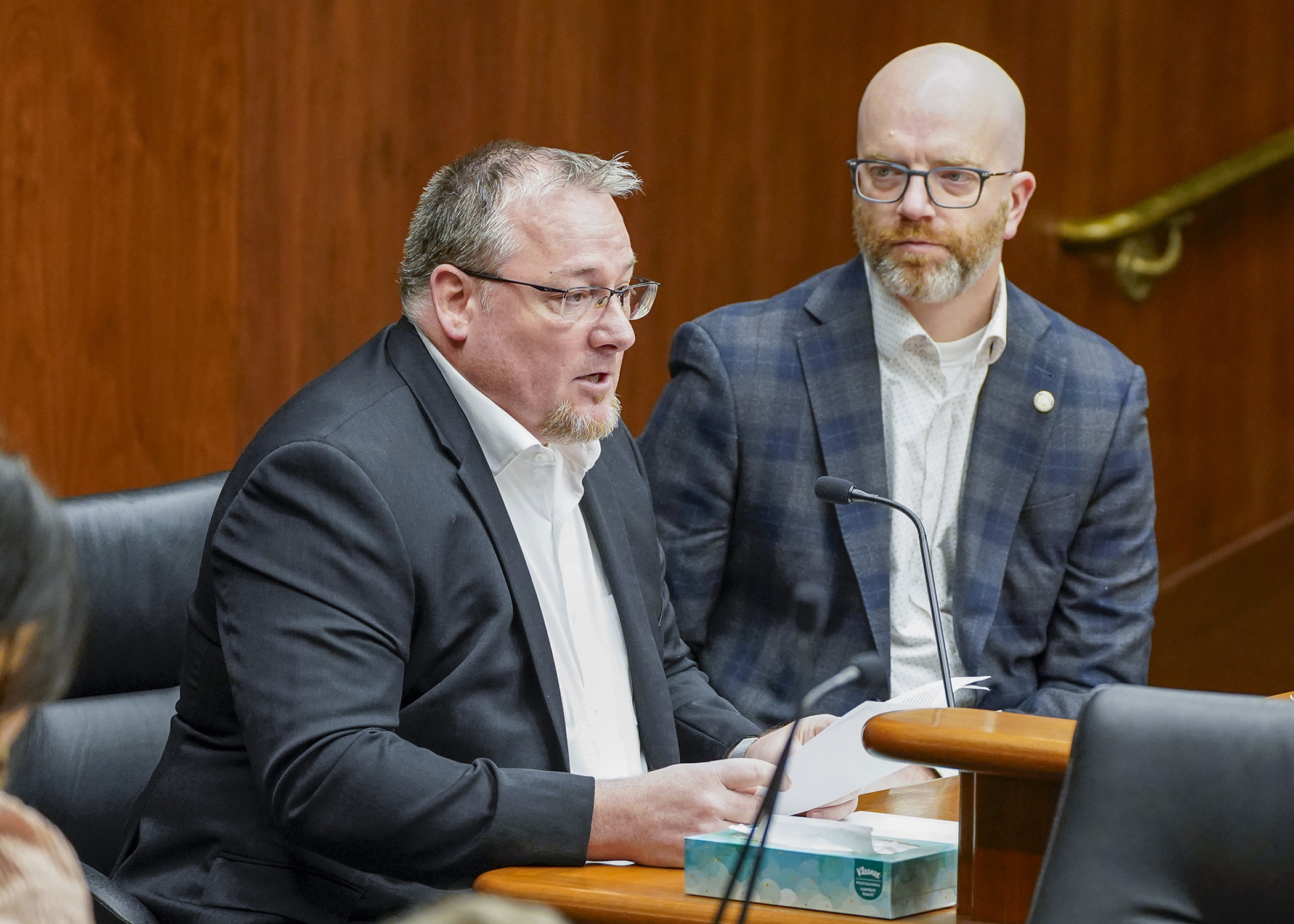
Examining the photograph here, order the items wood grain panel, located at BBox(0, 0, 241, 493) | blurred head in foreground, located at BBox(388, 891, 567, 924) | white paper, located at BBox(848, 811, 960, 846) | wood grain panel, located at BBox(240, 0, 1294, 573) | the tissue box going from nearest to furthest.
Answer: blurred head in foreground, located at BBox(388, 891, 567, 924), the tissue box, white paper, located at BBox(848, 811, 960, 846), wood grain panel, located at BBox(0, 0, 241, 493), wood grain panel, located at BBox(240, 0, 1294, 573)

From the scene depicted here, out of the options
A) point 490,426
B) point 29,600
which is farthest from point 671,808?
point 29,600

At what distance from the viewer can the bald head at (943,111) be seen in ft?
8.61

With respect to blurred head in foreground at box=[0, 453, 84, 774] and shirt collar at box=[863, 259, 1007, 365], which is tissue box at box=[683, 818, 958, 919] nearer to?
blurred head in foreground at box=[0, 453, 84, 774]

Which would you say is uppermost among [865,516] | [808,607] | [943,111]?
[943,111]

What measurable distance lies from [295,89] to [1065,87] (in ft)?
6.37

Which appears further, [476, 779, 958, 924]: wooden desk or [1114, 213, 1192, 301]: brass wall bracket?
[1114, 213, 1192, 301]: brass wall bracket

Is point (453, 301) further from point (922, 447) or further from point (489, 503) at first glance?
point (922, 447)

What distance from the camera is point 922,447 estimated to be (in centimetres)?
261

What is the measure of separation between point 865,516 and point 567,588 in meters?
0.68

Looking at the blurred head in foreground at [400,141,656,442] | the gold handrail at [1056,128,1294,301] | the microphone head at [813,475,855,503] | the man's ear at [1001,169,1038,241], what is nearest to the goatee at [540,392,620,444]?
the blurred head in foreground at [400,141,656,442]

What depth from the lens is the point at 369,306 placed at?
344cm

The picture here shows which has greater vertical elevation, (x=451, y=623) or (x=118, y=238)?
(x=118, y=238)

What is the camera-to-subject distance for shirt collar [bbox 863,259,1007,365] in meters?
2.63

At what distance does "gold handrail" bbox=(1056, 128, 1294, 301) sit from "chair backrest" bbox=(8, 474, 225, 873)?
8.90 feet
